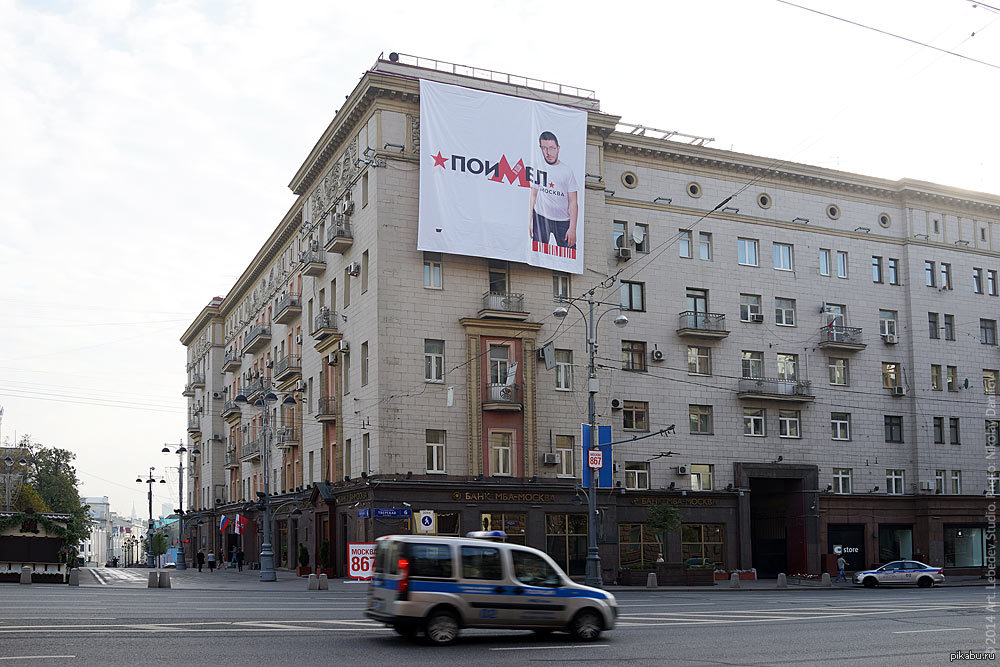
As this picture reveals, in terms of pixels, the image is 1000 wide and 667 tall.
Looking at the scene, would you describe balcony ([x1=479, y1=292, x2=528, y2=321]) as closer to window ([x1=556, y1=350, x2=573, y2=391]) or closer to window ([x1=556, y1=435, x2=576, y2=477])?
window ([x1=556, y1=350, x2=573, y2=391])

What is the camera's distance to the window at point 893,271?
5734 cm

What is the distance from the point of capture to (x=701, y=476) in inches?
2026

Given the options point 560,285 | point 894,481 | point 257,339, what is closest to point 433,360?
point 560,285

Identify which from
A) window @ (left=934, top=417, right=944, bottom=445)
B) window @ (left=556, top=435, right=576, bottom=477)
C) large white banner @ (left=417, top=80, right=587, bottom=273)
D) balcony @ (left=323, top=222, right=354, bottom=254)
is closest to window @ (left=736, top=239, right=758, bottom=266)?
large white banner @ (left=417, top=80, right=587, bottom=273)

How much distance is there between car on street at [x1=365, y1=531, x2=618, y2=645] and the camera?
668 inches

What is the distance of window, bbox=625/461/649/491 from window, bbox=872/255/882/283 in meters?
17.6

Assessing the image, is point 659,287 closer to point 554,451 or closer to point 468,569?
point 554,451

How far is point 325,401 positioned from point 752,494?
2277cm

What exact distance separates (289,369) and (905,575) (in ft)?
112

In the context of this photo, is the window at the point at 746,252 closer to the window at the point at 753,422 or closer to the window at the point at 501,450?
the window at the point at 753,422

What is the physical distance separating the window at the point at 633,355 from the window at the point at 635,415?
173cm

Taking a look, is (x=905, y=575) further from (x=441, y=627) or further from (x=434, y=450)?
(x=441, y=627)

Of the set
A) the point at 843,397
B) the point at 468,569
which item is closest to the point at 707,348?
the point at 843,397

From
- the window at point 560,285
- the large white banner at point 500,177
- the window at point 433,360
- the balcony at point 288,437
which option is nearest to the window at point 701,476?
the window at point 560,285
